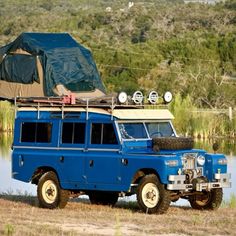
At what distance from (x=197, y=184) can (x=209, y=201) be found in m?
0.98

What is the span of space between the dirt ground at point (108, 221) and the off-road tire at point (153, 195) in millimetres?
158

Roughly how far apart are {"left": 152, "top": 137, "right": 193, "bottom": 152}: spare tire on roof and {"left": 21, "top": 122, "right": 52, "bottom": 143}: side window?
6.88 ft

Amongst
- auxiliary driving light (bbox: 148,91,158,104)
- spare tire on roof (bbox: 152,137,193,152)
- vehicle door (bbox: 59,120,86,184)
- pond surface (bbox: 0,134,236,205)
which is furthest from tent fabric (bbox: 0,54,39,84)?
spare tire on roof (bbox: 152,137,193,152)

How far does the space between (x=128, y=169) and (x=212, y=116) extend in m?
30.7

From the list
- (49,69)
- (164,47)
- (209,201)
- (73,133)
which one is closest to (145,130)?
(73,133)

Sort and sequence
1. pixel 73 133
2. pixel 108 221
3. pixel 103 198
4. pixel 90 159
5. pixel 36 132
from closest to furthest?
1. pixel 108 221
2. pixel 90 159
3. pixel 73 133
4. pixel 36 132
5. pixel 103 198

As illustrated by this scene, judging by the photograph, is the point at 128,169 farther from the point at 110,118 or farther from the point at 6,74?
the point at 6,74

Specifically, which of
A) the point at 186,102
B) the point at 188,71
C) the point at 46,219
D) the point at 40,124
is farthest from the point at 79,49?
the point at 188,71

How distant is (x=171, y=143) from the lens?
16359mm

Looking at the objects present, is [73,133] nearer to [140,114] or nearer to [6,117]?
[140,114]

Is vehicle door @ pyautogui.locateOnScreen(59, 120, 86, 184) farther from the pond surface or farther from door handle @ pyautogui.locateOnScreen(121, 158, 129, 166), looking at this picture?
the pond surface

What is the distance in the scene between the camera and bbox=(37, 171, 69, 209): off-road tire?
17.1m

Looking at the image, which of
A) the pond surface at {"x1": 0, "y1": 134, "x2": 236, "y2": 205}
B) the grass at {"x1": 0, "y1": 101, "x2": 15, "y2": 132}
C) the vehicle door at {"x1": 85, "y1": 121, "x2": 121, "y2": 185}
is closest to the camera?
the vehicle door at {"x1": 85, "y1": 121, "x2": 121, "y2": 185}

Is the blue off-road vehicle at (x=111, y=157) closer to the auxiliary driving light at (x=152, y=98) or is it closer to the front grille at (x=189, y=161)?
the front grille at (x=189, y=161)
